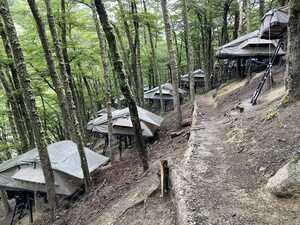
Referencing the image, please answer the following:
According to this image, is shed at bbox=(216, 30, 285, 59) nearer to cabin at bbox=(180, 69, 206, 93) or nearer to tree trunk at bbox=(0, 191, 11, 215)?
tree trunk at bbox=(0, 191, 11, 215)

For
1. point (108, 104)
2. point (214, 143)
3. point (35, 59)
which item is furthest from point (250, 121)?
point (35, 59)

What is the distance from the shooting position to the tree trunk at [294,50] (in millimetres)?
6730

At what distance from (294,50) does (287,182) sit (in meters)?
4.08

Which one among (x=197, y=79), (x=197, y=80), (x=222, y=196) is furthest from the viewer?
(x=197, y=80)

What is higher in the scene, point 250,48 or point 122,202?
point 250,48

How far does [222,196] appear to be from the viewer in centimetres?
454

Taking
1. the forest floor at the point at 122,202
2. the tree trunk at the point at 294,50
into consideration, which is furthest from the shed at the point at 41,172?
the tree trunk at the point at 294,50

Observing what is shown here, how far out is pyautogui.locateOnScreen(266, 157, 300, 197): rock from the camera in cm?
405

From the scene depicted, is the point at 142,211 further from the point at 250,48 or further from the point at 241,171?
the point at 250,48

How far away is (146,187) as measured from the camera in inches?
254

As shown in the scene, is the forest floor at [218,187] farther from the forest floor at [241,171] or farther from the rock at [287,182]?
the rock at [287,182]

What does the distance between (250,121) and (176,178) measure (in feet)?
13.2

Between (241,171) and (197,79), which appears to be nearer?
(241,171)

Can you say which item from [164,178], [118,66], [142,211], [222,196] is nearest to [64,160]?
[118,66]
